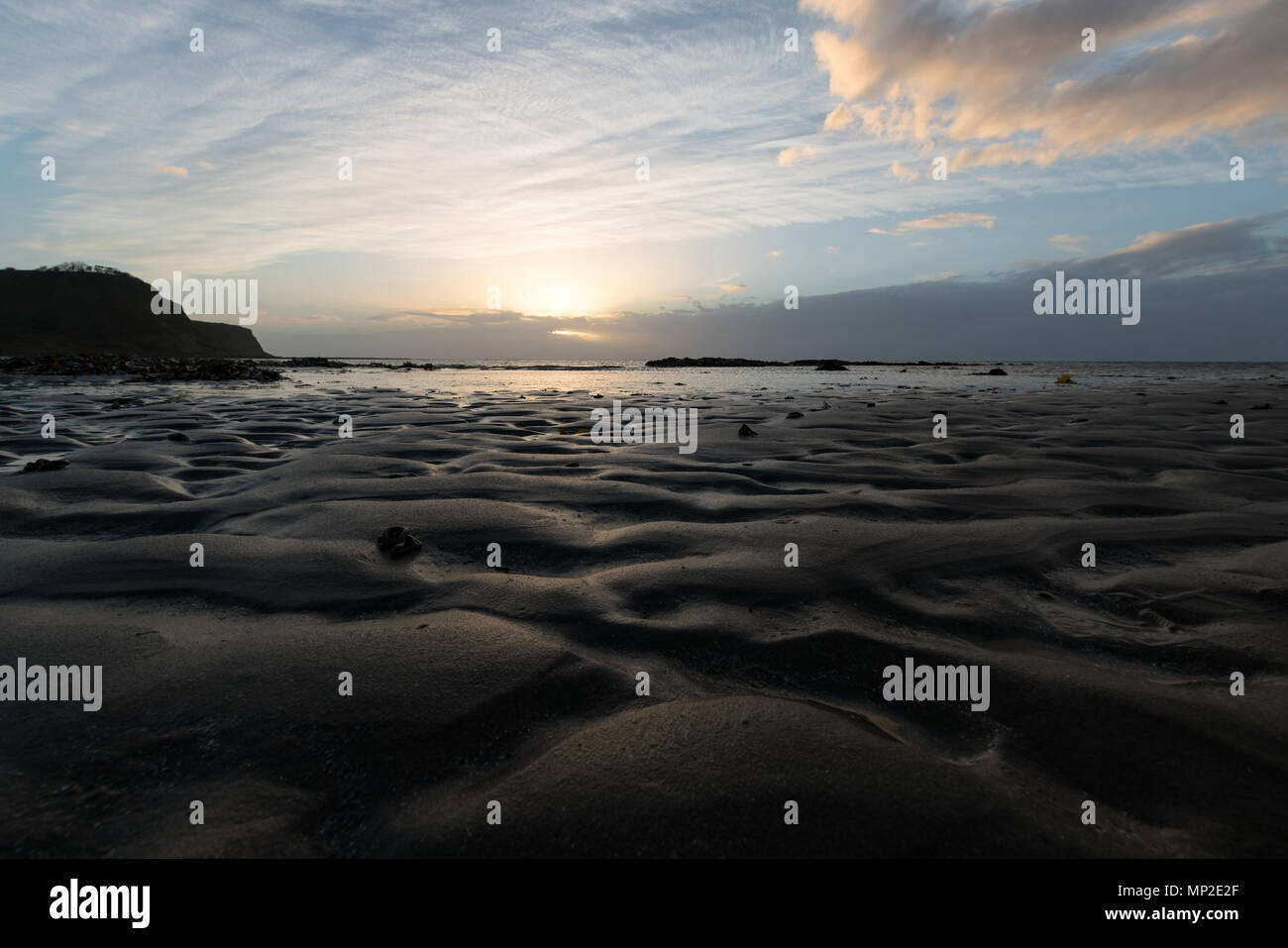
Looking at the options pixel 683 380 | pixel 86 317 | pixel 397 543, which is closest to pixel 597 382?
pixel 683 380

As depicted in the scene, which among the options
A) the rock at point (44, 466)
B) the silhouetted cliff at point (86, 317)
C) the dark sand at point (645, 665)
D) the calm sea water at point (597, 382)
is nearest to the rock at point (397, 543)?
the dark sand at point (645, 665)

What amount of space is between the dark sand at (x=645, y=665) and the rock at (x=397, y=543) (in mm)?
57

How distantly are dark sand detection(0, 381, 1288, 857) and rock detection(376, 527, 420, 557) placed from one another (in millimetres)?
57

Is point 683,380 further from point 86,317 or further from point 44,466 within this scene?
point 86,317

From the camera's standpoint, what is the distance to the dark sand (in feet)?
4.38

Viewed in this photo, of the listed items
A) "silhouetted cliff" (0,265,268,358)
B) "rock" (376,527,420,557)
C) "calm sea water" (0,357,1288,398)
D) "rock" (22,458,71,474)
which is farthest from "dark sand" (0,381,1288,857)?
"silhouetted cliff" (0,265,268,358)

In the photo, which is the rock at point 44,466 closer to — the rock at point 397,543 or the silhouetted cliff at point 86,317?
the rock at point 397,543

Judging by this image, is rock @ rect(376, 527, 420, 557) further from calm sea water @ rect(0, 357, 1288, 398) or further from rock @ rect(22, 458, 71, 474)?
calm sea water @ rect(0, 357, 1288, 398)

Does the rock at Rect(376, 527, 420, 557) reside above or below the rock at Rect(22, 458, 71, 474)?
below

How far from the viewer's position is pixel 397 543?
3.05 metres
